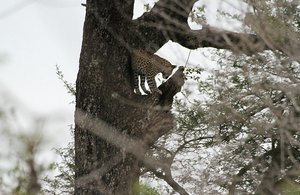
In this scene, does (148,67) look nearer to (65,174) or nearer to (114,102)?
(114,102)

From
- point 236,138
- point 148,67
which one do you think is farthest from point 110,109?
point 236,138

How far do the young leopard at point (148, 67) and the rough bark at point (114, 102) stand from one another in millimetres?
75

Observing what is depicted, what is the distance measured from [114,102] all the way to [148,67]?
0.46 meters

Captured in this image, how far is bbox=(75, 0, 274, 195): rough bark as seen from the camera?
6516mm

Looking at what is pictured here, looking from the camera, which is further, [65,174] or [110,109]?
[65,174]

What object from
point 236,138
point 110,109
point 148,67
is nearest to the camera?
point 110,109

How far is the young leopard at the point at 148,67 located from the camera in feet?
22.1

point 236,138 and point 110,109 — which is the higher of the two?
point 236,138

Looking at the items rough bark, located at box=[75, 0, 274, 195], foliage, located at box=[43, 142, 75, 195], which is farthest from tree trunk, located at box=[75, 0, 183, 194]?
foliage, located at box=[43, 142, 75, 195]

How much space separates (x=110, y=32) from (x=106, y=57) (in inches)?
8.9

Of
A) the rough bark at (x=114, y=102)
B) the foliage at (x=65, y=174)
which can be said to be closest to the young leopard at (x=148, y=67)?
the rough bark at (x=114, y=102)

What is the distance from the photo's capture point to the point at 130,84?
22.2 feet

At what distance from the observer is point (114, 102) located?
664 cm

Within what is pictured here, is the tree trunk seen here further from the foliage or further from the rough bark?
the foliage
